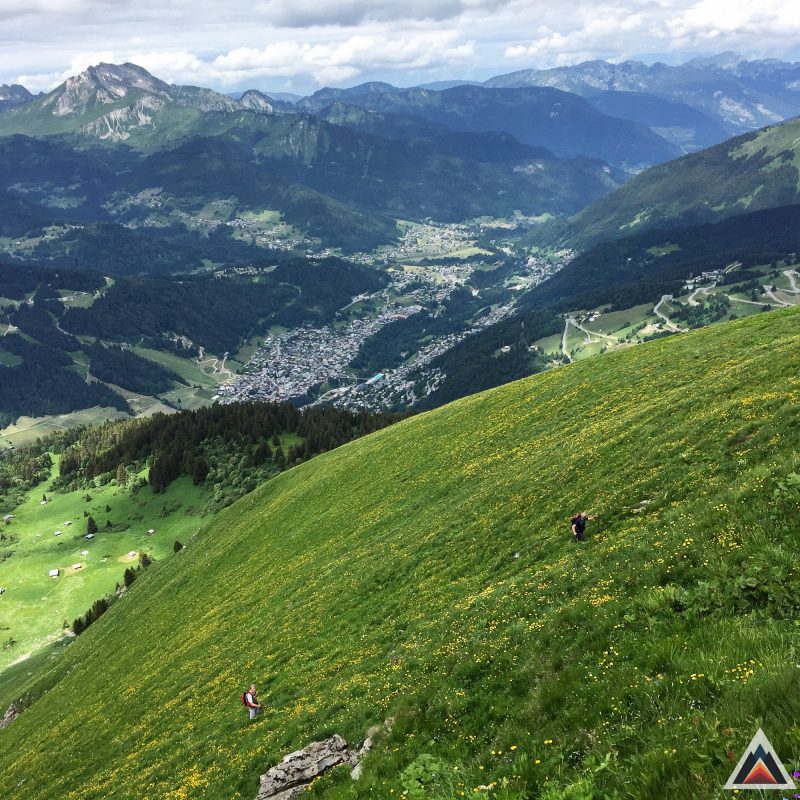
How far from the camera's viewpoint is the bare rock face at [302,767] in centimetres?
1608

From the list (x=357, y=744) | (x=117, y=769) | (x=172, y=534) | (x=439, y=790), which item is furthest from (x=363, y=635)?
(x=172, y=534)

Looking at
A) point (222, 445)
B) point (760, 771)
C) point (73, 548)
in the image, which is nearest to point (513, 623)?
point (760, 771)

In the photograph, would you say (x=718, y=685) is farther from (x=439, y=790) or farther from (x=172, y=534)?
(x=172, y=534)

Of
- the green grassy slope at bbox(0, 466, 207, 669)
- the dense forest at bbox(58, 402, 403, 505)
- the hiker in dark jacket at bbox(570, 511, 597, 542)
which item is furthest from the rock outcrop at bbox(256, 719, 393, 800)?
the dense forest at bbox(58, 402, 403, 505)

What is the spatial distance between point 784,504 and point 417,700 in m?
12.9

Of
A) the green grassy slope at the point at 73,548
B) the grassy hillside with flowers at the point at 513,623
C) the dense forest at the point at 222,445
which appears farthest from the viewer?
the dense forest at the point at 222,445

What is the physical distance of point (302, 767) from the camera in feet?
54.5

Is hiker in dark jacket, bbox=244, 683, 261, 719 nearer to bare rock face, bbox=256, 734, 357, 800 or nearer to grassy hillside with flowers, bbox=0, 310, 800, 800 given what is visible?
grassy hillside with flowers, bbox=0, 310, 800, 800

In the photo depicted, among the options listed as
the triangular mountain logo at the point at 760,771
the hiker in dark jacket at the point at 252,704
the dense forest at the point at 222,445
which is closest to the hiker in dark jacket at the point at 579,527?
the hiker in dark jacket at the point at 252,704

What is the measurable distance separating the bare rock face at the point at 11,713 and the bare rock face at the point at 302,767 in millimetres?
49226

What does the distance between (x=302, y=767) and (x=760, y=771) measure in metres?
14.9

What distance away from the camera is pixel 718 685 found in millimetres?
9828

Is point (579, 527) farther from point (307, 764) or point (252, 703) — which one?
point (252, 703)

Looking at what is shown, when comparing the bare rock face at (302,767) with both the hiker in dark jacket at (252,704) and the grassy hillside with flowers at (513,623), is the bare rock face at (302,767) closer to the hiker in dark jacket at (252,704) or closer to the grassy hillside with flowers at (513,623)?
the grassy hillside with flowers at (513,623)
